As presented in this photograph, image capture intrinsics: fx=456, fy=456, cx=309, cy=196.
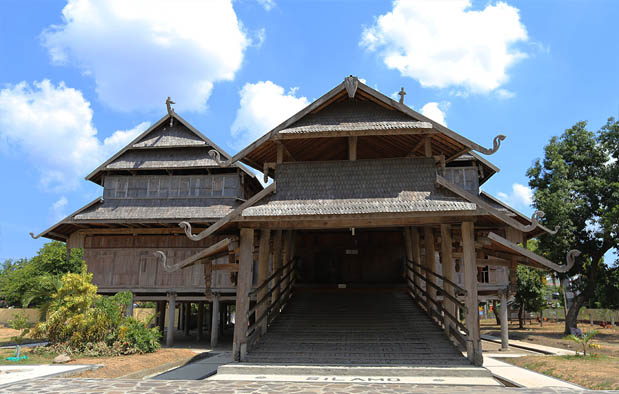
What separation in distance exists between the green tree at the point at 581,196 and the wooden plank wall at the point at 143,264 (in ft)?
62.5

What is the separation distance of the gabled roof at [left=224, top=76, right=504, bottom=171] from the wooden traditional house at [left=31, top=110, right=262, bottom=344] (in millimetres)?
9198

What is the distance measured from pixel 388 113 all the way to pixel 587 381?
25.1 ft

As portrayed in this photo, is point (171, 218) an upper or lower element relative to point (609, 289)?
upper

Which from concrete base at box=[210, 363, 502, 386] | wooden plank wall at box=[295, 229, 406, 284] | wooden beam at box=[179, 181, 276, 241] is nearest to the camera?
concrete base at box=[210, 363, 502, 386]

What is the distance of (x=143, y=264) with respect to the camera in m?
20.8

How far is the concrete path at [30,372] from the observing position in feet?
30.4

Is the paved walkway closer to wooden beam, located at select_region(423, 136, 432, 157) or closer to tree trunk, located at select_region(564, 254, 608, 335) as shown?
wooden beam, located at select_region(423, 136, 432, 157)

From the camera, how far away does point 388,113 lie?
11.1 meters

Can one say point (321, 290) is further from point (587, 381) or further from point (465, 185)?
point (465, 185)

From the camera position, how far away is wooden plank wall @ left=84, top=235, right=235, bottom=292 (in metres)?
20.5

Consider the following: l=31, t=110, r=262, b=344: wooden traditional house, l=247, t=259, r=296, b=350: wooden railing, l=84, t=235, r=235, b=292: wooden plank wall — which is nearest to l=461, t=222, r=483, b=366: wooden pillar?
l=247, t=259, r=296, b=350: wooden railing

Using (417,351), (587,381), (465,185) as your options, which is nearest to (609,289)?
(465,185)

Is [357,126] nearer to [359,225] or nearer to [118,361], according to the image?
[359,225]

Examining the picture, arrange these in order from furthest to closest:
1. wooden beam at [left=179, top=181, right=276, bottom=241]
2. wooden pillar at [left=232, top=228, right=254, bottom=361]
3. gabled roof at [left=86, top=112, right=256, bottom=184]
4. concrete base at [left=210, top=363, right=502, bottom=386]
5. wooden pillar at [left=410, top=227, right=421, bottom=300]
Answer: gabled roof at [left=86, top=112, right=256, bottom=184] < wooden pillar at [left=410, top=227, right=421, bottom=300] < wooden pillar at [left=232, top=228, right=254, bottom=361] < wooden beam at [left=179, top=181, right=276, bottom=241] < concrete base at [left=210, top=363, right=502, bottom=386]
